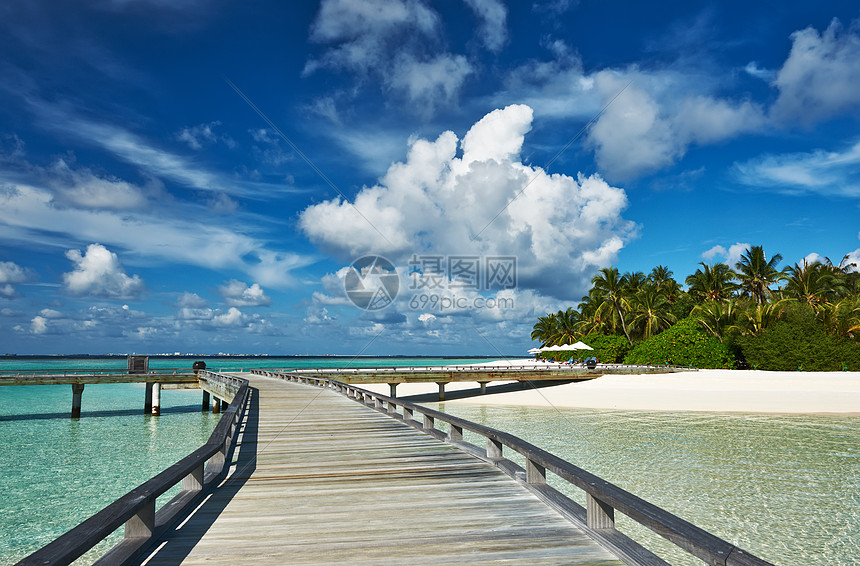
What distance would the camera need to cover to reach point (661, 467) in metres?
16.7

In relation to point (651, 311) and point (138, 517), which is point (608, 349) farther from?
point (138, 517)

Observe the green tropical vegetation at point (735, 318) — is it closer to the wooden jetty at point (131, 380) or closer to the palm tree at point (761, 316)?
the palm tree at point (761, 316)

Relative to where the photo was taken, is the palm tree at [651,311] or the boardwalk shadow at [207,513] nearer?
the boardwalk shadow at [207,513]

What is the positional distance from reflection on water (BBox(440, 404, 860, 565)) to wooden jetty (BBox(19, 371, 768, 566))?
4692 millimetres

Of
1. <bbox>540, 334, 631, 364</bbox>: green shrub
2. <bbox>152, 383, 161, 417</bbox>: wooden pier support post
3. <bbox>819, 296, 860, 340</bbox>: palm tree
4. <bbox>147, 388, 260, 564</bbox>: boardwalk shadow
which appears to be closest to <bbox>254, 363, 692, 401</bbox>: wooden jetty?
<bbox>152, 383, 161, 417</bbox>: wooden pier support post

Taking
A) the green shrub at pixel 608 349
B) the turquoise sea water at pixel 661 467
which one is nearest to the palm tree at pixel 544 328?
the green shrub at pixel 608 349

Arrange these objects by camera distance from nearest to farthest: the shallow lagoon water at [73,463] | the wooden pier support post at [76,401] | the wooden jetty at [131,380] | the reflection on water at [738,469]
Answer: the reflection on water at [738,469]
the shallow lagoon water at [73,463]
the wooden jetty at [131,380]
the wooden pier support post at [76,401]

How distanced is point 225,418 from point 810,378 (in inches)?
1752

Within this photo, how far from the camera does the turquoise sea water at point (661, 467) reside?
10992mm

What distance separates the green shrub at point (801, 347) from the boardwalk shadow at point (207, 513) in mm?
50611

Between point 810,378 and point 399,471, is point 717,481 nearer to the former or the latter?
point 399,471

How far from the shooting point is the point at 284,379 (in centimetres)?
3803

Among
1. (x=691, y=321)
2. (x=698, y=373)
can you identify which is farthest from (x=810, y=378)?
(x=691, y=321)

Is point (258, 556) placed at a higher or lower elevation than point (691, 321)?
lower
